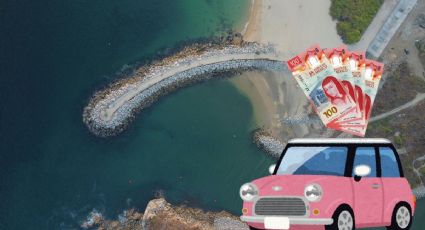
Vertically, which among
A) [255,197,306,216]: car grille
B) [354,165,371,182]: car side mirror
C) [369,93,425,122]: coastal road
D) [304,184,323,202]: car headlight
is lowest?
[255,197,306,216]: car grille

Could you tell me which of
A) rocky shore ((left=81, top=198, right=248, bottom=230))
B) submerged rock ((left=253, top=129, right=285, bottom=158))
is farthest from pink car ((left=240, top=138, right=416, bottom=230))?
rocky shore ((left=81, top=198, right=248, bottom=230))

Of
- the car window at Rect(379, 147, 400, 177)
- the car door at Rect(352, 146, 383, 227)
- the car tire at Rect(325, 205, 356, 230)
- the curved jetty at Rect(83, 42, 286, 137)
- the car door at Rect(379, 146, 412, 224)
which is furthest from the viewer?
the curved jetty at Rect(83, 42, 286, 137)

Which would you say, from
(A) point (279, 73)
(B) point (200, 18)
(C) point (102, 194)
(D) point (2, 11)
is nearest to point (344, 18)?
(A) point (279, 73)

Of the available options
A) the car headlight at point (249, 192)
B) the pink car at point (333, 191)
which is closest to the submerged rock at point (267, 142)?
the pink car at point (333, 191)

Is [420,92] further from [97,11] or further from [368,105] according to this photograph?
[97,11]

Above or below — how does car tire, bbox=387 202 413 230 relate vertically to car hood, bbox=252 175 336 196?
below

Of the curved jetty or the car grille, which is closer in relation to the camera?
the car grille

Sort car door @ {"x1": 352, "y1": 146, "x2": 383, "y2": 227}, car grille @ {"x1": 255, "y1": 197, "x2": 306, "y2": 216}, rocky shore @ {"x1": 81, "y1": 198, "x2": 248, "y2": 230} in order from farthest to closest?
rocky shore @ {"x1": 81, "y1": 198, "x2": 248, "y2": 230} → car door @ {"x1": 352, "y1": 146, "x2": 383, "y2": 227} → car grille @ {"x1": 255, "y1": 197, "x2": 306, "y2": 216}

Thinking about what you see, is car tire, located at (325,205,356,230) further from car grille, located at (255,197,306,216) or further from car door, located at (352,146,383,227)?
car grille, located at (255,197,306,216)
